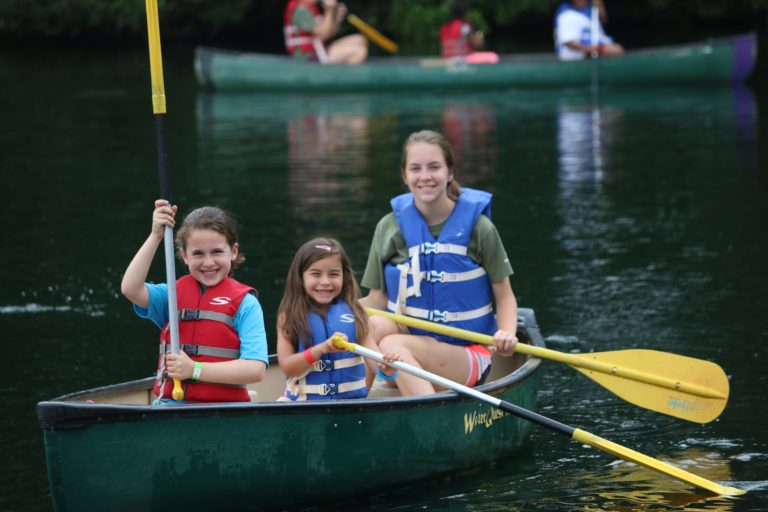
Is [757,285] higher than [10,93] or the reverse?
the reverse

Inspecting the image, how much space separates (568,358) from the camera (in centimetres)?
556

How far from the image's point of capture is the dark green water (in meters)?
5.66

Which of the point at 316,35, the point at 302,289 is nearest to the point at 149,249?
the point at 302,289

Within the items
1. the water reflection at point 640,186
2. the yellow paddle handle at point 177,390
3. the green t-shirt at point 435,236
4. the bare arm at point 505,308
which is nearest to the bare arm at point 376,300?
the green t-shirt at point 435,236

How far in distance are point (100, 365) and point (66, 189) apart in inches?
204

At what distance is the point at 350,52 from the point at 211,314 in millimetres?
14112

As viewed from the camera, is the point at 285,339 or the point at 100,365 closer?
the point at 285,339

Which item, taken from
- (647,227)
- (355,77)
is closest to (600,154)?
(647,227)

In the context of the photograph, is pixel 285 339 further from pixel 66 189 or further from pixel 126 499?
pixel 66 189

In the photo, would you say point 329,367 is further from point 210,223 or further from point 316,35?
point 316,35

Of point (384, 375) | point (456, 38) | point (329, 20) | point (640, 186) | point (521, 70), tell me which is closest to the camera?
point (384, 375)

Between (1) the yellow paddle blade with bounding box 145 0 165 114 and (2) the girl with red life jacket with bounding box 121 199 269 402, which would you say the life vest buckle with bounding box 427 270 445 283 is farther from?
(1) the yellow paddle blade with bounding box 145 0 165 114

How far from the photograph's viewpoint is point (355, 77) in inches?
709

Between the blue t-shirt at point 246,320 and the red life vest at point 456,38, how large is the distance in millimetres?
13843
